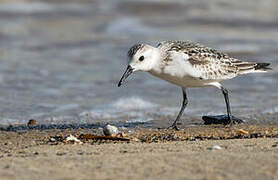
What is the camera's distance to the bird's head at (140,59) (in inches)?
287

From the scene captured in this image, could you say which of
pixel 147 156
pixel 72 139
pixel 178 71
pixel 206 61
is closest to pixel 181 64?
pixel 178 71

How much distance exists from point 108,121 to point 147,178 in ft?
12.7

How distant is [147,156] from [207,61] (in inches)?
111

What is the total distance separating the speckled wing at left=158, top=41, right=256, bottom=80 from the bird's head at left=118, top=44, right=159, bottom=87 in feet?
0.99

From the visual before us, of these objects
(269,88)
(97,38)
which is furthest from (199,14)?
(269,88)

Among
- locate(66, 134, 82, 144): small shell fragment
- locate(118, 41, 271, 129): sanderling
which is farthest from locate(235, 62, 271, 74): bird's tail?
locate(66, 134, 82, 144): small shell fragment

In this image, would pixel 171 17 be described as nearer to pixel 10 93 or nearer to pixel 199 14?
pixel 199 14

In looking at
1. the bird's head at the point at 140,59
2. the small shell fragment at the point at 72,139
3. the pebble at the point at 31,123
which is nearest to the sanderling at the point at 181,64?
the bird's head at the point at 140,59

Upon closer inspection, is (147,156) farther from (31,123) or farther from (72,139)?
(31,123)

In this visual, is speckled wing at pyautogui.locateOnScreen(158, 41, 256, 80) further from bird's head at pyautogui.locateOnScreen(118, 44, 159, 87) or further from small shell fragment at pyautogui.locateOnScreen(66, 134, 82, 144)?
small shell fragment at pyautogui.locateOnScreen(66, 134, 82, 144)

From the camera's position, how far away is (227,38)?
15312mm

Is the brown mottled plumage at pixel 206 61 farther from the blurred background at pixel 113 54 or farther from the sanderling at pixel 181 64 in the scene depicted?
the blurred background at pixel 113 54

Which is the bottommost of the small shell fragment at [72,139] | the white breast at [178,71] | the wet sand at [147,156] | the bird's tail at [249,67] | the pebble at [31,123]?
Answer: the wet sand at [147,156]

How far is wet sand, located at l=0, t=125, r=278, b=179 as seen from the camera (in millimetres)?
4768
